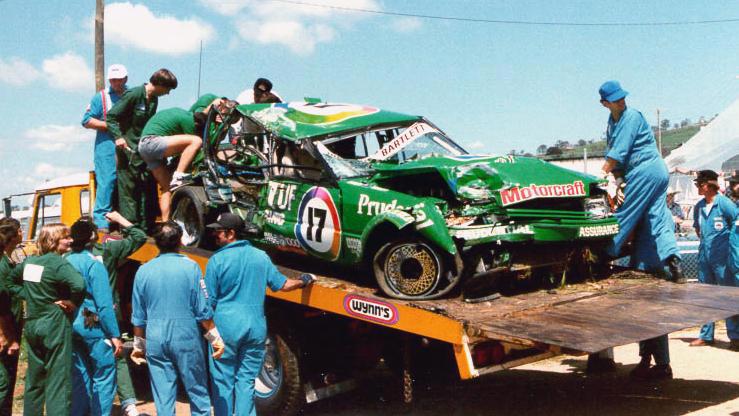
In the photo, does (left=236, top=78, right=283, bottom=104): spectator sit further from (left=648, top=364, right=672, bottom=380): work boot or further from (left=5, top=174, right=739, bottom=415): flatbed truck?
(left=648, top=364, right=672, bottom=380): work boot

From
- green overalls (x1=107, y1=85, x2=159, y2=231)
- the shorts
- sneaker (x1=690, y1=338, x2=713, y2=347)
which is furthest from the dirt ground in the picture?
the shorts

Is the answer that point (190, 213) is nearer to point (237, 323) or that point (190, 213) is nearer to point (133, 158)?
point (133, 158)

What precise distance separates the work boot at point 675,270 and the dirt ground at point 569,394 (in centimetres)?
101

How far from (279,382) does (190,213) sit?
258 cm

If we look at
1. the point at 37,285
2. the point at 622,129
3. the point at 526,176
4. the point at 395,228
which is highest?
the point at 622,129

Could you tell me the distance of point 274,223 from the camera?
7.23 meters

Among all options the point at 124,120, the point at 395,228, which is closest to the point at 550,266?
the point at 395,228

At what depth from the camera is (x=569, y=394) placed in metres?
7.17

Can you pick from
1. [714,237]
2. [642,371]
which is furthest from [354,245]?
[714,237]

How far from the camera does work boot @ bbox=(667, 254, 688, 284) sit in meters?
6.84

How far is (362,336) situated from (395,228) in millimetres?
1169

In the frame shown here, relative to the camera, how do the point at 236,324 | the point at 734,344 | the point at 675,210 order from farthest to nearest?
1. the point at 675,210
2. the point at 734,344
3. the point at 236,324

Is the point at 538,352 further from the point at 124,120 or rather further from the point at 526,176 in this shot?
the point at 124,120

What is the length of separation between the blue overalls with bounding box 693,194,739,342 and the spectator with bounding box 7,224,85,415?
23.4 feet
